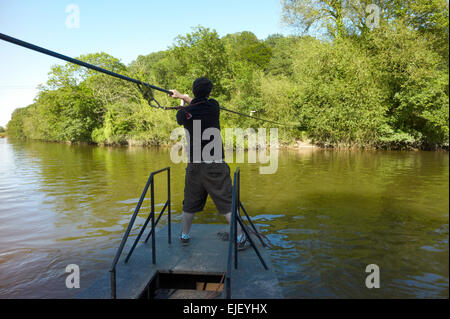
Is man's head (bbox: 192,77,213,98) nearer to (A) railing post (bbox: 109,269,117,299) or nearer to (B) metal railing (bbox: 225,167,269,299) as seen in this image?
(B) metal railing (bbox: 225,167,269,299)

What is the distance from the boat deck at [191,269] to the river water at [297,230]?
445mm

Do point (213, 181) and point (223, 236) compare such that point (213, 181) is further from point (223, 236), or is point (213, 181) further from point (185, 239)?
point (223, 236)

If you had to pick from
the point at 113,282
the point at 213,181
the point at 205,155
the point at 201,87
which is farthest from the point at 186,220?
the point at 201,87

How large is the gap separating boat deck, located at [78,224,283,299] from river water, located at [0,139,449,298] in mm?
445

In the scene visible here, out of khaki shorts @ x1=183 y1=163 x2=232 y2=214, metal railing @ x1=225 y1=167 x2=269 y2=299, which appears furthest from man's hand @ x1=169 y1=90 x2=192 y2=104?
metal railing @ x1=225 y1=167 x2=269 y2=299

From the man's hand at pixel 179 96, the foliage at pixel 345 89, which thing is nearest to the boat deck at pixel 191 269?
the man's hand at pixel 179 96

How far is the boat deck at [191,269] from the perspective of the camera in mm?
3131

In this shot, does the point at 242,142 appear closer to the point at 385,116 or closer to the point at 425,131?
the point at 385,116

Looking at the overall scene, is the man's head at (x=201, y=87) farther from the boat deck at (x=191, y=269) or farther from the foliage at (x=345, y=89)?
the foliage at (x=345, y=89)

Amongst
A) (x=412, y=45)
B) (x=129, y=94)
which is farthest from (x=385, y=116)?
(x=129, y=94)

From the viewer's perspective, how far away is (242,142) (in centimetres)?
2995

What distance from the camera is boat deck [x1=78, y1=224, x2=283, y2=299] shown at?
313cm

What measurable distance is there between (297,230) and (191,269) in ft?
9.25

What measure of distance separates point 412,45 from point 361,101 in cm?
492
